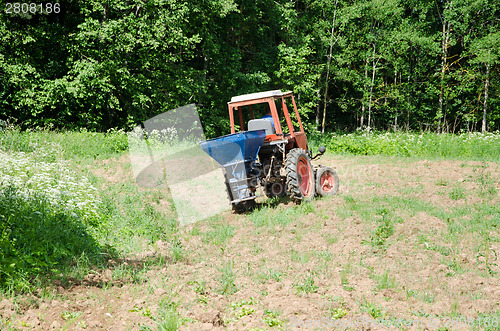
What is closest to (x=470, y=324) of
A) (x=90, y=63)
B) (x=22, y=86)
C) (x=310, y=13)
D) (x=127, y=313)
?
(x=127, y=313)

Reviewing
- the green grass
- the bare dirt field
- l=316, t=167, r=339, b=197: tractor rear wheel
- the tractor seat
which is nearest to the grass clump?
the bare dirt field

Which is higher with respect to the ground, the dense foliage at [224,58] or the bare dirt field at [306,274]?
the dense foliage at [224,58]

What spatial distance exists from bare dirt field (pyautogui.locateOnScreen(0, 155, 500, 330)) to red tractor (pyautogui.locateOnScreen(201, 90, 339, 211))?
527 millimetres

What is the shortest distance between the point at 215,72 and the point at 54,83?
24.2 ft

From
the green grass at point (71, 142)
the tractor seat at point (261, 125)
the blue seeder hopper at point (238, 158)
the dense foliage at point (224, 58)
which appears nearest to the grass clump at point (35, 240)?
the blue seeder hopper at point (238, 158)

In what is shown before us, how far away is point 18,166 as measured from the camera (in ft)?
24.1

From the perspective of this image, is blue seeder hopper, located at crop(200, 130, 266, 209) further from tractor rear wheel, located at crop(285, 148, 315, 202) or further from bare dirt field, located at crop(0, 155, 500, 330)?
tractor rear wheel, located at crop(285, 148, 315, 202)

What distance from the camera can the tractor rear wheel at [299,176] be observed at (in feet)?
25.1

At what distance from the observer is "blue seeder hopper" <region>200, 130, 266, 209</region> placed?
6914 mm

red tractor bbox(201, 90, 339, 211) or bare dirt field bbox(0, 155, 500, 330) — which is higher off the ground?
red tractor bbox(201, 90, 339, 211)

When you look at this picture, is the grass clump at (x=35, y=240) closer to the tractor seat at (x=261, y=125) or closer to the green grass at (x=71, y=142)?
the tractor seat at (x=261, y=125)

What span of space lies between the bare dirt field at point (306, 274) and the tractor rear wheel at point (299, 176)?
1.13 ft

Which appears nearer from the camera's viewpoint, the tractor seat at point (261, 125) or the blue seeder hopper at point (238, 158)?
the blue seeder hopper at point (238, 158)

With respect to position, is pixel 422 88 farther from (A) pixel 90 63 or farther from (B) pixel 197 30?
(A) pixel 90 63
